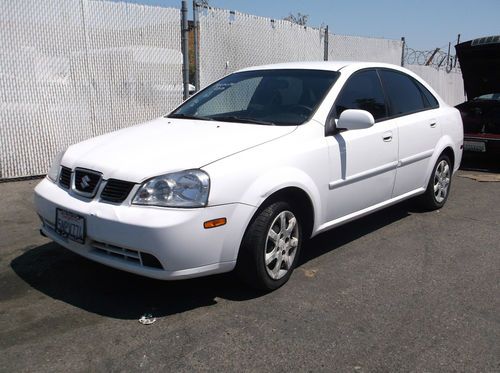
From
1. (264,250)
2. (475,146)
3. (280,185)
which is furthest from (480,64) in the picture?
(264,250)

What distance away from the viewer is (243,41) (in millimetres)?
8531

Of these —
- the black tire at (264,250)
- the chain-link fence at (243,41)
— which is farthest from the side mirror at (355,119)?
the chain-link fence at (243,41)

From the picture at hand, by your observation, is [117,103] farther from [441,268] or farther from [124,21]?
[441,268]

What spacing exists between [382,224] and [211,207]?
2714 mm

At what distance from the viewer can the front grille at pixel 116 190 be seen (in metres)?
3.14

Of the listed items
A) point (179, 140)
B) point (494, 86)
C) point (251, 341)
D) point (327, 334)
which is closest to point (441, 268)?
point (327, 334)

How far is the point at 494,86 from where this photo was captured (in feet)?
30.2

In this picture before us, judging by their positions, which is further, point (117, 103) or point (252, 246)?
point (117, 103)

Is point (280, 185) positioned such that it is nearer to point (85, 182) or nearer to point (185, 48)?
point (85, 182)

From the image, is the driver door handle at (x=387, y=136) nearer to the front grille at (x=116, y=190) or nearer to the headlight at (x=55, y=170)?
the front grille at (x=116, y=190)

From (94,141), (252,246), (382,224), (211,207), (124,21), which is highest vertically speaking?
(124,21)

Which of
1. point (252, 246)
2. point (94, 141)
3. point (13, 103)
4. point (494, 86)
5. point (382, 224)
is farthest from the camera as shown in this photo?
point (494, 86)

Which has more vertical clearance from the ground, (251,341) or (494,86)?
(494,86)

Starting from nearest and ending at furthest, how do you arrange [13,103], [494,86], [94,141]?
1. [94,141]
2. [13,103]
3. [494,86]
